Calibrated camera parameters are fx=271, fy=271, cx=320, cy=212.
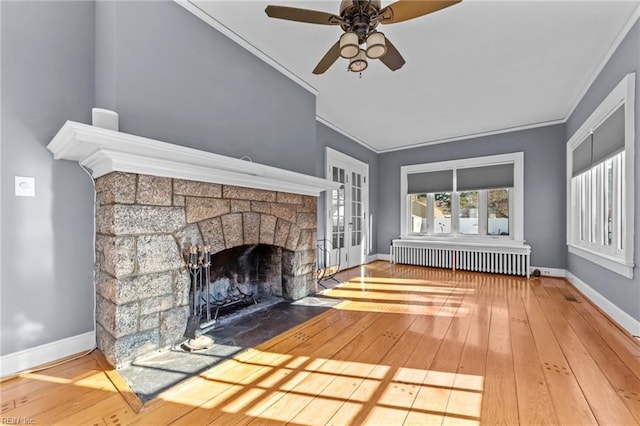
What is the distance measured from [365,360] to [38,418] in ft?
6.13

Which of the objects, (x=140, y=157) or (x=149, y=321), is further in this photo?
(x=149, y=321)

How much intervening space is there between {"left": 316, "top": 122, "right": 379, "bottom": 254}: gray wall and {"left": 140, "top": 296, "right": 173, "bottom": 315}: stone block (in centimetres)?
283

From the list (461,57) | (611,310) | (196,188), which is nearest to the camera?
(196,188)

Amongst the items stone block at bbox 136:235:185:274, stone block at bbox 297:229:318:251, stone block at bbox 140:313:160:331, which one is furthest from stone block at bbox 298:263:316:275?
stone block at bbox 140:313:160:331

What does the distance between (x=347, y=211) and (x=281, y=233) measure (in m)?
2.60

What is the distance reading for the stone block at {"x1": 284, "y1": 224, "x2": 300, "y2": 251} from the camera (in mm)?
3176

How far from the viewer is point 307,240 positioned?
11.3 ft

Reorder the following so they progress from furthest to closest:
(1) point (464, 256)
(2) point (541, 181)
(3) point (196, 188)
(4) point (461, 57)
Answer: (1) point (464, 256) → (2) point (541, 181) → (4) point (461, 57) → (3) point (196, 188)

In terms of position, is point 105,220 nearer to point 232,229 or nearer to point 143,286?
point 143,286

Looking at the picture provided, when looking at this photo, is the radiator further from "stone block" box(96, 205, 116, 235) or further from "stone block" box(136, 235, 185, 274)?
"stone block" box(96, 205, 116, 235)

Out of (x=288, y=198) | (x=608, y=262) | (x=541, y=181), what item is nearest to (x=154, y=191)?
(x=288, y=198)

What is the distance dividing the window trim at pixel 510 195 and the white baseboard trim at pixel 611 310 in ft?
4.48

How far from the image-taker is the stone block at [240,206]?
8.21 ft

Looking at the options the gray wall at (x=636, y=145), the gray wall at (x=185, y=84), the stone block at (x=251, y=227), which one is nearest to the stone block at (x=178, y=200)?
the gray wall at (x=185, y=84)
